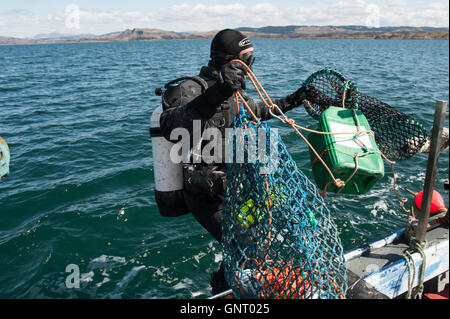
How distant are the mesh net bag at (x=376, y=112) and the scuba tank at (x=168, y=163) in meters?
1.64

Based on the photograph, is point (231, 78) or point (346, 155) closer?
point (231, 78)

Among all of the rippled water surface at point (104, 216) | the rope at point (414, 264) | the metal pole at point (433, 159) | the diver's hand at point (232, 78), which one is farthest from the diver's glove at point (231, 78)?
the rippled water surface at point (104, 216)

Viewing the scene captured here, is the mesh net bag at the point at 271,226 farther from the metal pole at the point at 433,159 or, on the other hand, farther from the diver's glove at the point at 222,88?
the metal pole at the point at 433,159

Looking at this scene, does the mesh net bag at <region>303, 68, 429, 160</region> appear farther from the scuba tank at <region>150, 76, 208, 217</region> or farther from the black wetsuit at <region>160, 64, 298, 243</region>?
the scuba tank at <region>150, 76, 208, 217</region>

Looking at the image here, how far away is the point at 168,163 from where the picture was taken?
372cm

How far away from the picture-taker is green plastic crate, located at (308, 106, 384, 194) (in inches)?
124

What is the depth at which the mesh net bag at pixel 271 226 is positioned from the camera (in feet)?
8.98

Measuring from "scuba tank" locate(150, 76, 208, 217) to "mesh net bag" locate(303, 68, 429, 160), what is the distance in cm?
164

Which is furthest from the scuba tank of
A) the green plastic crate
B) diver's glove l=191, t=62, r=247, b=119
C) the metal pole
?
the metal pole

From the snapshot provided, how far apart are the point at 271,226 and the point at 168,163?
1.43 metres

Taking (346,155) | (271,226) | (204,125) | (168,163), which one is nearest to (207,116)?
(204,125)

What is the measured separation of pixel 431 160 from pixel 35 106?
18.9 m

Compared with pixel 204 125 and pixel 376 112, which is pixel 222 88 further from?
pixel 376 112
